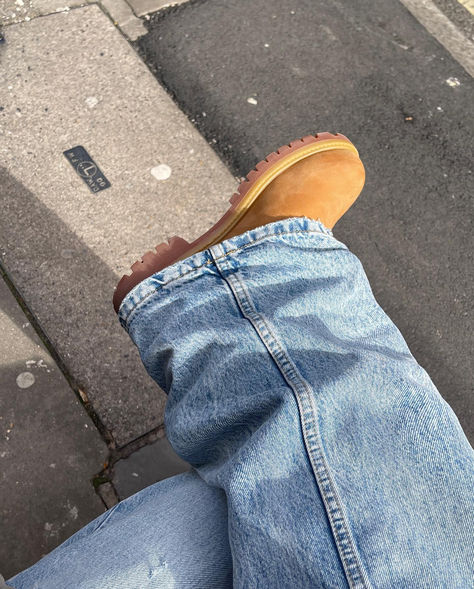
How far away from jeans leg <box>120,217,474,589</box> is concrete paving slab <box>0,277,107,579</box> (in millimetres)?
550

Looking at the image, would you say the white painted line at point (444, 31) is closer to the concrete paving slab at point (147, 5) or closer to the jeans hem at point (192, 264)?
the concrete paving slab at point (147, 5)

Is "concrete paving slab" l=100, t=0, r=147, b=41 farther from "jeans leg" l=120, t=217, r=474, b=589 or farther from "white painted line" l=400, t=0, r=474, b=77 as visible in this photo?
"jeans leg" l=120, t=217, r=474, b=589

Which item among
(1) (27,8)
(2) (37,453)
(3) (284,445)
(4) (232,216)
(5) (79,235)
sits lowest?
(2) (37,453)

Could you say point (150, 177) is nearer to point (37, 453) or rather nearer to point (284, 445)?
point (37, 453)

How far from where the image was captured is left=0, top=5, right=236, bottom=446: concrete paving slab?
1702mm

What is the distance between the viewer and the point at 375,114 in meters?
2.39

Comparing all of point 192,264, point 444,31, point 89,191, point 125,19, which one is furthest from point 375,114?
point 192,264

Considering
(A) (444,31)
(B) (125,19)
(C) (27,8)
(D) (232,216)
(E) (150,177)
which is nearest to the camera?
(D) (232,216)

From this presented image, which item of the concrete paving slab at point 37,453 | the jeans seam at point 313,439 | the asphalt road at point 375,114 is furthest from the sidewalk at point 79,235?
the jeans seam at point 313,439

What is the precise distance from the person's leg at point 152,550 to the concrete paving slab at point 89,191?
0.60 m

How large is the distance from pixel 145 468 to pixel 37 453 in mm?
287

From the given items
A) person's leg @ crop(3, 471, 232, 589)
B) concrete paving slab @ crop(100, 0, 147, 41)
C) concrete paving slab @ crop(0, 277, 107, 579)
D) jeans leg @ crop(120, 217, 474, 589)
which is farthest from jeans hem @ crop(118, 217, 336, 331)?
concrete paving slab @ crop(100, 0, 147, 41)

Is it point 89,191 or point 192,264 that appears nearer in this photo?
point 192,264

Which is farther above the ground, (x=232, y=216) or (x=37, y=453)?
(x=232, y=216)
